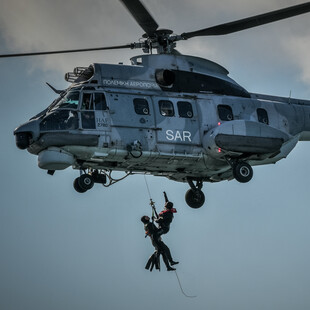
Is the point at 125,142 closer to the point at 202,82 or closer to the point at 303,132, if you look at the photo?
the point at 202,82

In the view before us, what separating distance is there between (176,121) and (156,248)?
10.7ft

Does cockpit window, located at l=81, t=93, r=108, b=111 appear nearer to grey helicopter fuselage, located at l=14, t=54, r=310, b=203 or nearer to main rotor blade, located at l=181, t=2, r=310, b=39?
grey helicopter fuselage, located at l=14, t=54, r=310, b=203

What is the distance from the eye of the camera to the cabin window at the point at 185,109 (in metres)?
26.5

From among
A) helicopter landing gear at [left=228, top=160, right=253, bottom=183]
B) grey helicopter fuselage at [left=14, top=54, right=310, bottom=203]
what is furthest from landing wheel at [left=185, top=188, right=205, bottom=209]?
helicopter landing gear at [left=228, top=160, right=253, bottom=183]

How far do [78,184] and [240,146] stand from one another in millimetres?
4241

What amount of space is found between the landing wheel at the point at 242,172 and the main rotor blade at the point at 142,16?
4.15 m

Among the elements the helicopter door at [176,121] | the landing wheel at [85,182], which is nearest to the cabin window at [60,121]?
the landing wheel at [85,182]

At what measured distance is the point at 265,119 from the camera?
2783 cm

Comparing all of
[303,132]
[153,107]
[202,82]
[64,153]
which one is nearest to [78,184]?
[64,153]

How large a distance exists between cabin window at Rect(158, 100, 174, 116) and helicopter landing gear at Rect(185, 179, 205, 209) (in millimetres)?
2704

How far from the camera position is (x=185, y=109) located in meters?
26.5

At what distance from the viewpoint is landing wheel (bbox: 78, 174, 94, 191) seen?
25.6 meters

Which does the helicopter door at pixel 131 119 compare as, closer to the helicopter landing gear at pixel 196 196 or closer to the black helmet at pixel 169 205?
the black helmet at pixel 169 205

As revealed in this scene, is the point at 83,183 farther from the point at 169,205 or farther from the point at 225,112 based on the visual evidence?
the point at 225,112
